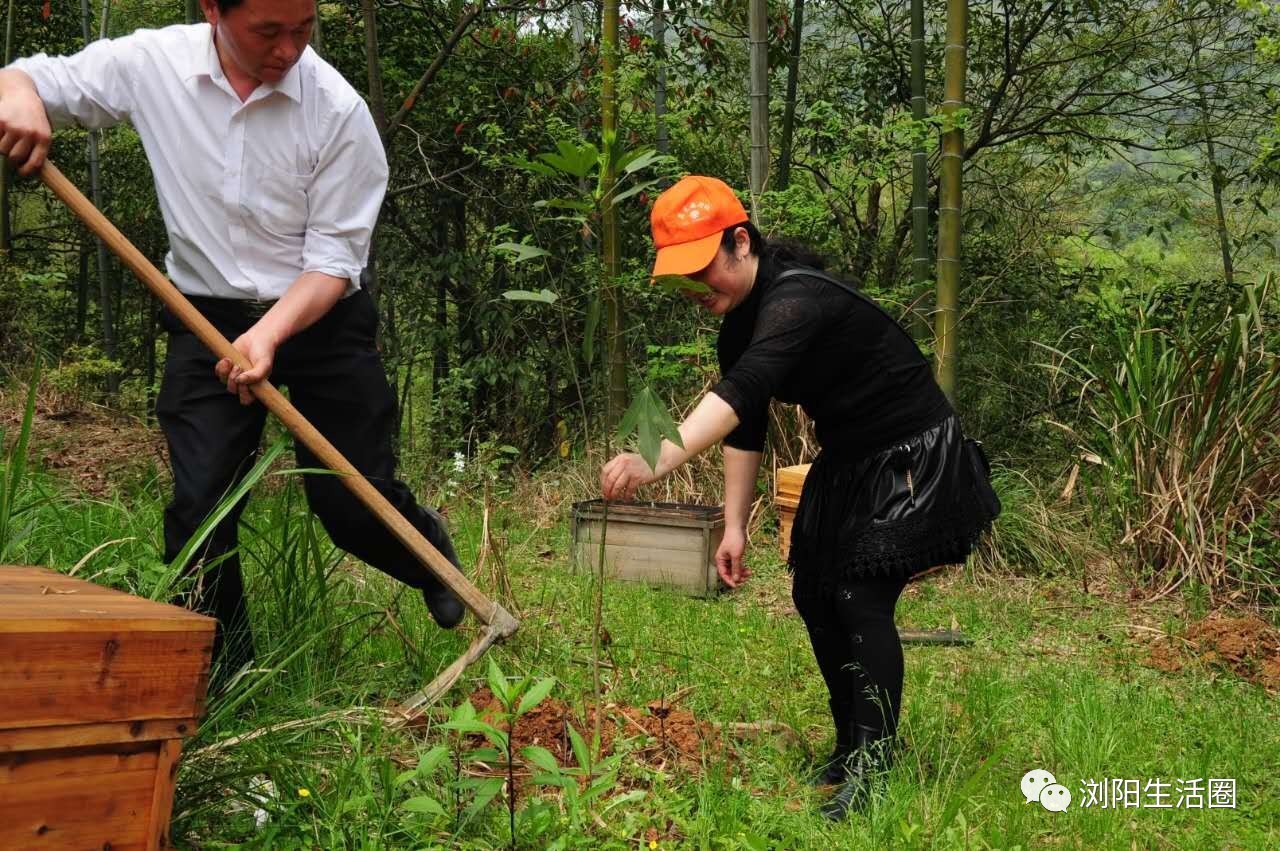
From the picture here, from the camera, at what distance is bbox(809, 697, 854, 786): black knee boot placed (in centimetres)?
291

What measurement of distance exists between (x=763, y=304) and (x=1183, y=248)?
41.0ft

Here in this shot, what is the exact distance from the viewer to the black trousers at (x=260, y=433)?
2.73 metres

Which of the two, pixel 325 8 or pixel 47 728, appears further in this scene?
pixel 325 8

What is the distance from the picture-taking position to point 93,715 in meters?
1.68

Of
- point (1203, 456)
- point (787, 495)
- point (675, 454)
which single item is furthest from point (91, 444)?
point (1203, 456)

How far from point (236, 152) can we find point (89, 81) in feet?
1.16

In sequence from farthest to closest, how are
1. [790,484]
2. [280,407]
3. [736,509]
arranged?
[790,484] < [736,509] < [280,407]

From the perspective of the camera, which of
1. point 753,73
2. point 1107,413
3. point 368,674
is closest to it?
point 368,674

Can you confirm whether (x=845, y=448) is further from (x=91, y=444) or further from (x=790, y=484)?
(x=91, y=444)

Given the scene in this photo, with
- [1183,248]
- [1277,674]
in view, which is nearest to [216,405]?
[1277,674]

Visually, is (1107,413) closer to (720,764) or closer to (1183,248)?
(720,764)

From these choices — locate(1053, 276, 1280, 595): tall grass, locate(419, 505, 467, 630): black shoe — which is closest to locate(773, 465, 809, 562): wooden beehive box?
locate(1053, 276, 1280, 595): tall grass

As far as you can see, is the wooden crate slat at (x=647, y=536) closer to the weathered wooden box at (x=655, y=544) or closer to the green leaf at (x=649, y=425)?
the weathered wooden box at (x=655, y=544)

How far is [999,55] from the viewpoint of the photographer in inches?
358
